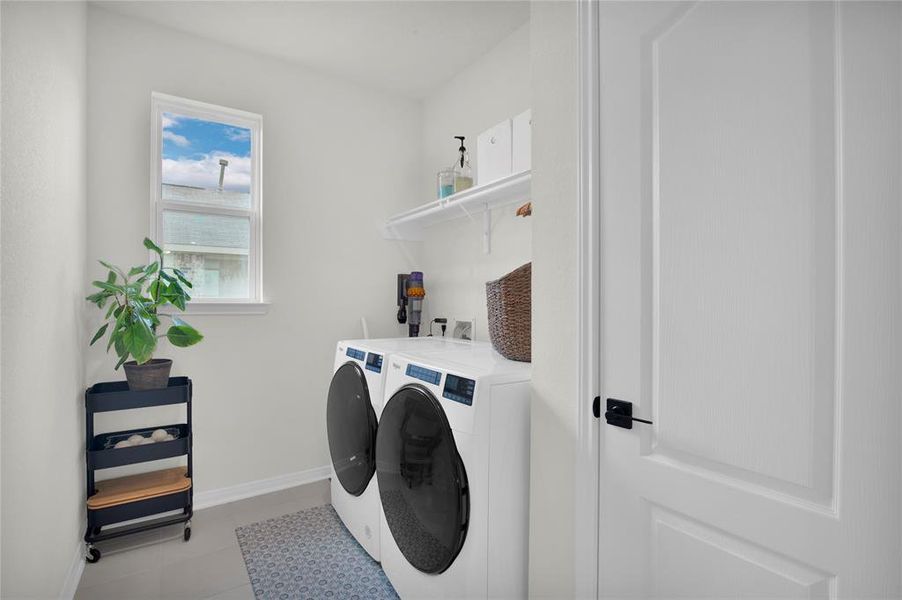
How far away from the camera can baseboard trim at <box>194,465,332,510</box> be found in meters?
2.49

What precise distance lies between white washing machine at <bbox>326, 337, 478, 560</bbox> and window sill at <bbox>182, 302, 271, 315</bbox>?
685mm

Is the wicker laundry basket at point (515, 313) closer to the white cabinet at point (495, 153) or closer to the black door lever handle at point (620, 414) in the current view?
the black door lever handle at point (620, 414)

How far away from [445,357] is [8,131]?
1.46 metres

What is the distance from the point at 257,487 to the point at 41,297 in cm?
164

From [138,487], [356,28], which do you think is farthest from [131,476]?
[356,28]

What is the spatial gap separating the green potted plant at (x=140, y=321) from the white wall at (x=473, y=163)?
1.44 meters

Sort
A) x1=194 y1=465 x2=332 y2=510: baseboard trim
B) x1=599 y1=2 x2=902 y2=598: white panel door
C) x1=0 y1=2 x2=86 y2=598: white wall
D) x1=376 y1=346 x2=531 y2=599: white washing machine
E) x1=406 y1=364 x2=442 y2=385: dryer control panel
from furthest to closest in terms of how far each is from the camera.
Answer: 1. x1=194 y1=465 x2=332 y2=510: baseboard trim
2. x1=406 y1=364 x2=442 y2=385: dryer control panel
3. x1=376 y1=346 x2=531 y2=599: white washing machine
4. x1=0 y1=2 x2=86 y2=598: white wall
5. x1=599 y1=2 x2=902 y2=598: white panel door

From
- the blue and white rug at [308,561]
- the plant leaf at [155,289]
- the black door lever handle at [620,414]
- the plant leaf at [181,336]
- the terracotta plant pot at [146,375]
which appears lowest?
the blue and white rug at [308,561]

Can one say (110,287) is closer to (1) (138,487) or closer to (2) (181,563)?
(1) (138,487)

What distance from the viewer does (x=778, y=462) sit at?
85cm

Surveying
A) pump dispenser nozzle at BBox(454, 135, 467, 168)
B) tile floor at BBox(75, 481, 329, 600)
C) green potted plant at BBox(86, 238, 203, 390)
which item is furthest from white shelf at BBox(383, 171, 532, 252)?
tile floor at BBox(75, 481, 329, 600)

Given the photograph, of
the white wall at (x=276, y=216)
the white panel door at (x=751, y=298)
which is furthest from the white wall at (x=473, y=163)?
the white panel door at (x=751, y=298)

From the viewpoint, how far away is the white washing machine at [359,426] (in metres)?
1.87

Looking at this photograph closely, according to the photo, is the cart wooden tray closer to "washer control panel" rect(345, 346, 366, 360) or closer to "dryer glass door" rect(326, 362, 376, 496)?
"dryer glass door" rect(326, 362, 376, 496)
